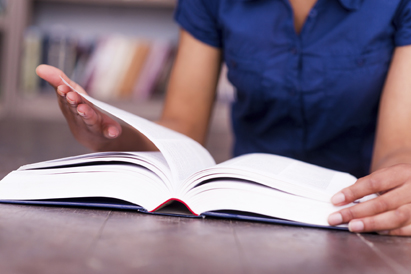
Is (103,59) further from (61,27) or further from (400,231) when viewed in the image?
(400,231)

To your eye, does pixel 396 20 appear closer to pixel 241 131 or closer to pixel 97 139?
pixel 241 131

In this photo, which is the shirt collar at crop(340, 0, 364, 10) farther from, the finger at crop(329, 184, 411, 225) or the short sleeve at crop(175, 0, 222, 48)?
the finger at crop(329, 184, 411, 225)

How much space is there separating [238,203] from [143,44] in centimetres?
188

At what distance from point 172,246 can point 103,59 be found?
6.51 feet

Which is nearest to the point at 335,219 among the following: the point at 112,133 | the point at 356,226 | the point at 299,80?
the point at 356,226

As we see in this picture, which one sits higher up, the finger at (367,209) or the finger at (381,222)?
the finger at (367,209)


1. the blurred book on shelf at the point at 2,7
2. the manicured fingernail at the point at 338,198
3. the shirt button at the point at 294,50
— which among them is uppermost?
the blurred book on shelf at the point at 2,7

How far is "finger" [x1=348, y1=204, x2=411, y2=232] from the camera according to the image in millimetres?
485

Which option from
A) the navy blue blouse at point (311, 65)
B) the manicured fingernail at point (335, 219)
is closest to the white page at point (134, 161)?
the manicured fingernail at point (335, 219)

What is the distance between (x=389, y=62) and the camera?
875 mm

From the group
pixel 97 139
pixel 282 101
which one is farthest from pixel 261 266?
pixel 282 101

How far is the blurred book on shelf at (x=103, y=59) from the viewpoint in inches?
89.1

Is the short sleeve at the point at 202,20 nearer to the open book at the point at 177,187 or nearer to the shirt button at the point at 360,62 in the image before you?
the shirt button at the point at 360,62

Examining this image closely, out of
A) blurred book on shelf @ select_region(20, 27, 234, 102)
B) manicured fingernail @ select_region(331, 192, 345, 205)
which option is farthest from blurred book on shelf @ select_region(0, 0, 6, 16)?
manicured fingernail @ select_region(331, 192, 345, 205)
